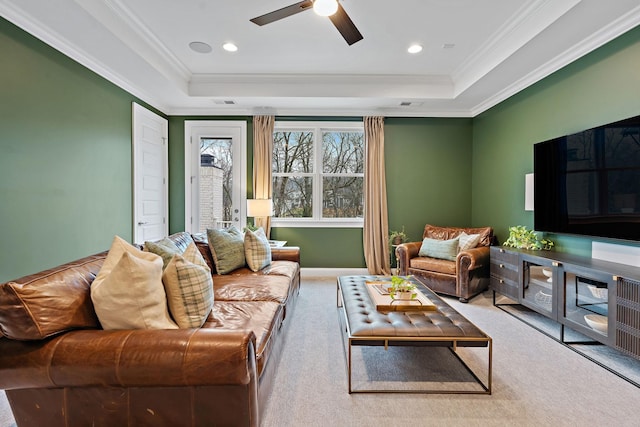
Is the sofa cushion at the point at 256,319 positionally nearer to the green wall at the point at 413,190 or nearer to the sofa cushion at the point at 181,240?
the sofa cushion at the point at 181,240

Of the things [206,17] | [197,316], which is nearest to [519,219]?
[197,316]

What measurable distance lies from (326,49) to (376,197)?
2256 millimetres

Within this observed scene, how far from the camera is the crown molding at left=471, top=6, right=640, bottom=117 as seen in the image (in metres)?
2.43

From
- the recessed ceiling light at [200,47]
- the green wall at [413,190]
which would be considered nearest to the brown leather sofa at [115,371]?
the recessed ceiling light at [200,47]

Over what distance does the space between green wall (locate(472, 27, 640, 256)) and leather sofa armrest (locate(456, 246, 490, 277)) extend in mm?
680

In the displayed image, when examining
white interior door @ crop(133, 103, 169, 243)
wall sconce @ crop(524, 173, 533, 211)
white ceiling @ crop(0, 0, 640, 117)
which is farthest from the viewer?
white interior door @ crop(133, 103, 169, 243)

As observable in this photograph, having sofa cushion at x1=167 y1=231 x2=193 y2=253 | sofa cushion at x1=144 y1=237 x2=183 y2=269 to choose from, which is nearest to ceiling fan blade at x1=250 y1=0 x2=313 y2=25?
sofa cushion at x1=144 y1=237 x2=183 y2=269

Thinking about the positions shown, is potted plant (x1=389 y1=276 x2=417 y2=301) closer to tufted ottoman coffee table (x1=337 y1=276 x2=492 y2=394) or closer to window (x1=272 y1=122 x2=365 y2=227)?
tufted ottoman coffee table (x1=337 y1=276 x2=492 y2=394)

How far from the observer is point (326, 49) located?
3.38m

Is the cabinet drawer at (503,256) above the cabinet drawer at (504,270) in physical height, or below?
above

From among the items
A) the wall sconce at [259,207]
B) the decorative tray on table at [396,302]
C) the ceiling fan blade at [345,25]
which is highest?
the ceiling fan blade at [345,25]

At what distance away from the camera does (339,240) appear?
493 centimetres

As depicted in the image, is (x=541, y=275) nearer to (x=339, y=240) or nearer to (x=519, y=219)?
(x=519, y=219)

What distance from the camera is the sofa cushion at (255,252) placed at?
3.16m
